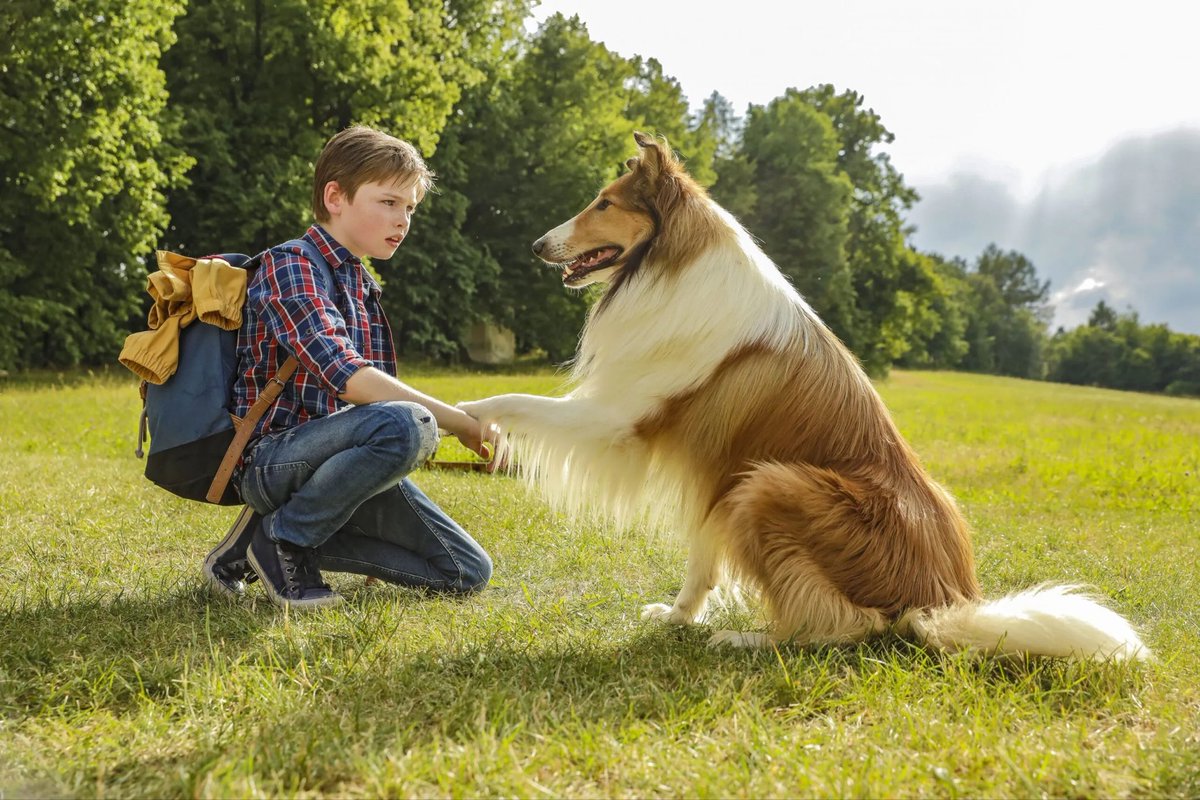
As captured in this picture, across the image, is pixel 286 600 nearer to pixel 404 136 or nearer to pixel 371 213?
pixel 371 213

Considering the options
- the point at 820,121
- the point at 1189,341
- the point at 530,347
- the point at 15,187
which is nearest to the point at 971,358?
the point at 1189,341

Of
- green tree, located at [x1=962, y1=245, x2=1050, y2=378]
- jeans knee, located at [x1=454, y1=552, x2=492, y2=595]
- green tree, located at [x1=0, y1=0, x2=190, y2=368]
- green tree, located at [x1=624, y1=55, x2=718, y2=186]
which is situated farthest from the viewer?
green tree, located at [x1=962, y1=245, x2=1050, y2=378]

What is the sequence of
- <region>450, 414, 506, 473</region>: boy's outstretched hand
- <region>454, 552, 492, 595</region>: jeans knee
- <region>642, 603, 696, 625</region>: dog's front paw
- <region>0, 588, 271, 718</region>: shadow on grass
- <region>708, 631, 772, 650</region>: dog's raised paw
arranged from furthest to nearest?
<region>454, 552, 492, 595</region>: jeans knee < <region>642, 603, 696, 625</region>: dog's front paw < <region>450, 414, 506, 473</region>: boy's outstretched hand < <region>708, 631, 772, 650</region>: dog's raised paw < <region>0, 588, 271, 718</region>: shadow on grass

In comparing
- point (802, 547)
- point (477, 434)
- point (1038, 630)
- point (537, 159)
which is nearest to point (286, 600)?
point (477, 434)

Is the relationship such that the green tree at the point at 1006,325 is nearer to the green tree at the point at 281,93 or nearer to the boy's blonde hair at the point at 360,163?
the green tree at the point at 281,93

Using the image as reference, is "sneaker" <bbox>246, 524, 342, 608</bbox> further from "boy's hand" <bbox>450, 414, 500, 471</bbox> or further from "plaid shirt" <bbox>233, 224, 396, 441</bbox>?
"boy's hand" <bbox>450, 414, 500, 471</bbox>

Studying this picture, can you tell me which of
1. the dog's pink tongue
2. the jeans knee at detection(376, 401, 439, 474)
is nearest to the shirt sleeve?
the jeans knee at detection(376, 401, 439, 474)

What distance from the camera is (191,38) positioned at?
20.0m

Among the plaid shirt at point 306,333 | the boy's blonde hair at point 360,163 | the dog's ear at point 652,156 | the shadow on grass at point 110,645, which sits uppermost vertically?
the dog's ear at point 652,156

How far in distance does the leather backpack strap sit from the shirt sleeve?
0.10 m

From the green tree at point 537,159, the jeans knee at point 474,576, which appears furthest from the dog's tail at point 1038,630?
the green tree at point 537,159

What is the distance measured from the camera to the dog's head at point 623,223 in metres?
3.95

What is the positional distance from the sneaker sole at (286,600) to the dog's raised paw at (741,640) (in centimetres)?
154

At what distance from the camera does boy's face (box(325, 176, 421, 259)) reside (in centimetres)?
374
